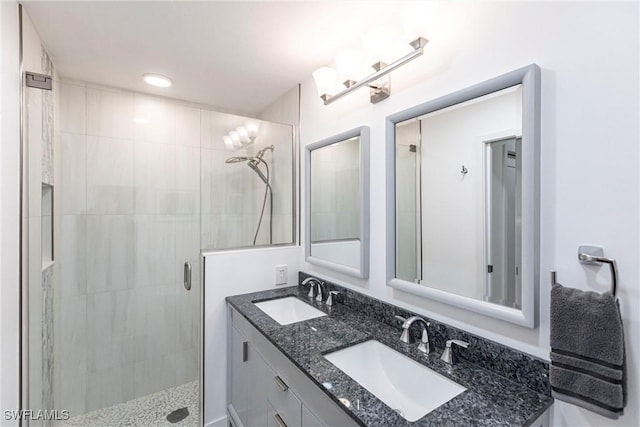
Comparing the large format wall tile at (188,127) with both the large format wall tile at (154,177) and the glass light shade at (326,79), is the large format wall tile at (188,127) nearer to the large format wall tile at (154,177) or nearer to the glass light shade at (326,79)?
the large format wall tile at (154,177)

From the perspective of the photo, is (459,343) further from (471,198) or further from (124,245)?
(124,245)

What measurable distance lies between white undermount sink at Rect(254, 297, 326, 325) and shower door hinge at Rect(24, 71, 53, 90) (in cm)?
153

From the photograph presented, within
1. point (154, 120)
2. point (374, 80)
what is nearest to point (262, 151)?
point (154, 120)

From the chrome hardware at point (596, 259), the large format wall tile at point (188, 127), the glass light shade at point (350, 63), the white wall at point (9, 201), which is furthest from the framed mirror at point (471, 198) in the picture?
the white wall at point (9, 201)

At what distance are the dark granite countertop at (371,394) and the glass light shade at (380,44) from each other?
121 cm

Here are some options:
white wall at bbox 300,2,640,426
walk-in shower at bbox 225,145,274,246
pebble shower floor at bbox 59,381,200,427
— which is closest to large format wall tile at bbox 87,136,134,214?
walk-in shower at bbox 225,145,274,246

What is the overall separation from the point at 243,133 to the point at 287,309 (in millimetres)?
1210

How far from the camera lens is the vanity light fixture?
115cm

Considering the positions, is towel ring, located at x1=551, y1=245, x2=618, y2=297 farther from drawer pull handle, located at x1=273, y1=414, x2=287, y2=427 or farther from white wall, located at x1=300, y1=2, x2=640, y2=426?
drawer pull handle, located at x1=273, y1=414, x2=287, y2=427

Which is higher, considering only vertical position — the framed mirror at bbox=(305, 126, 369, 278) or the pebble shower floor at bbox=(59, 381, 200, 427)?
the framed mirror at bbox=(305, 126, 369, 278)

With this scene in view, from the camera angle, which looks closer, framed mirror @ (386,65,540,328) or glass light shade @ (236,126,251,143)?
framed mirror @ (386,65,540,328)

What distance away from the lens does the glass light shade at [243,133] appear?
2016 millimetres

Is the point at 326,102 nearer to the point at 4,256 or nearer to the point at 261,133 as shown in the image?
the point at 261,133

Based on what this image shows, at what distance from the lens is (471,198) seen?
3.61 feet
